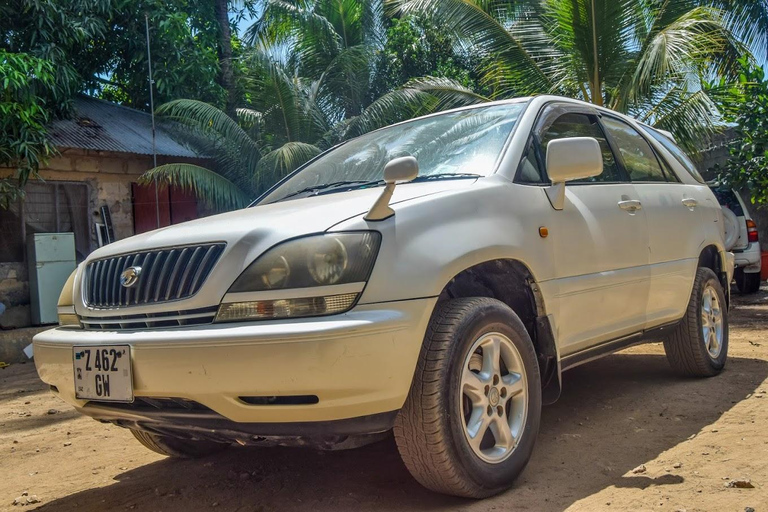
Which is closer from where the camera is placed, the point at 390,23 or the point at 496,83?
the point at 496,83

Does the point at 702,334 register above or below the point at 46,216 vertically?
below

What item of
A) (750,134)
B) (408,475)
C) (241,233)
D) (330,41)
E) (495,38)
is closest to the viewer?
(241,233)

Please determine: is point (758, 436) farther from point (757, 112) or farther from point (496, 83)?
point (496, 83)

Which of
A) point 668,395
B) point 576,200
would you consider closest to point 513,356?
point 576,200

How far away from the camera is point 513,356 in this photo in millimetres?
3139

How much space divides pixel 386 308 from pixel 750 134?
8614 millimetres

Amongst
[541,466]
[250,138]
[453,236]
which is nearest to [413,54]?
[250,138]

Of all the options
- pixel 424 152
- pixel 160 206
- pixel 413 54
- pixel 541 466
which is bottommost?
pixel 541 466

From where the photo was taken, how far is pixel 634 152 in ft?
15.3

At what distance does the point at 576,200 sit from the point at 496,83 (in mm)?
9647

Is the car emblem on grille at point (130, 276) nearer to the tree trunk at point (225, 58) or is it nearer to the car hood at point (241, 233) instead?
the car hood at point (241, 233)

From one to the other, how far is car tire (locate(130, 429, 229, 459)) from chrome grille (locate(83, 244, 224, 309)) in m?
0.90

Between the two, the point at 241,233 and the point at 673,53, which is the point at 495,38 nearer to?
the point at 673,53

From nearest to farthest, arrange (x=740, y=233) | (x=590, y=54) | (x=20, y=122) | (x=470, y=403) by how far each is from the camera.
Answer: (x=470, y=403)
(x=20, y=122)
(x=740, y=233)
(x=590, y=54)
